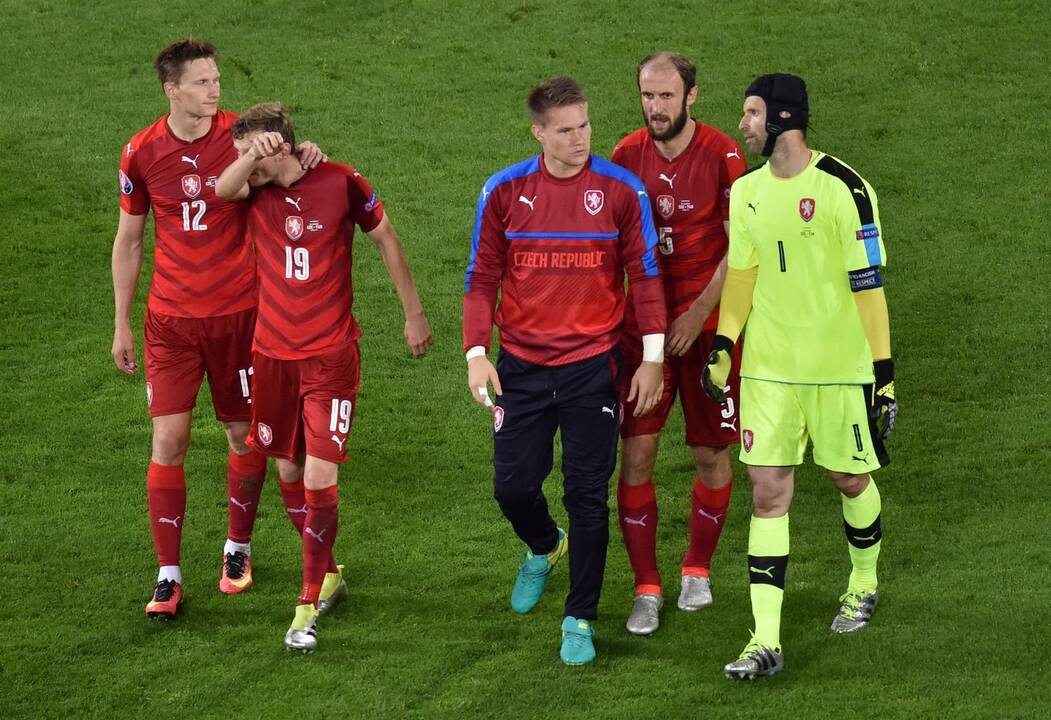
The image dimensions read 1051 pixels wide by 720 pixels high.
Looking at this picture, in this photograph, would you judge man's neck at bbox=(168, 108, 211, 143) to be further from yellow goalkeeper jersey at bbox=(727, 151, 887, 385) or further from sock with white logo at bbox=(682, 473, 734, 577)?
sock with white logo at bbox=(682, 473, 734, 577)

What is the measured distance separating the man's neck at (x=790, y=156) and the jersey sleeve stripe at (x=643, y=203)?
1.79ft

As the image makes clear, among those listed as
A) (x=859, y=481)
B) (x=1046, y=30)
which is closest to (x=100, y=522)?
(x=859, y=481)

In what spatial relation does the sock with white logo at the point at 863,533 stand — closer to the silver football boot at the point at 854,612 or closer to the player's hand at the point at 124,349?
the silver football boot at the point at 854,612

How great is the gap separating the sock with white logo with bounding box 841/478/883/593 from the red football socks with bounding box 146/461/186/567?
294 cm

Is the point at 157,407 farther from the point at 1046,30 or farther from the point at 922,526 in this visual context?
the point at 1046,30

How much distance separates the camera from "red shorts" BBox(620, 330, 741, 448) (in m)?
6.39

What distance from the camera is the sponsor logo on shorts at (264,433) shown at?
659cm

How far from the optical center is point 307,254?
20.8ft

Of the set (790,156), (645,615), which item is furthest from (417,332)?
(790,156)

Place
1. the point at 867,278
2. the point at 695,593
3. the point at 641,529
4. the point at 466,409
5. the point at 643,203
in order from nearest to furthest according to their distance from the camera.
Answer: the point at 867,278
the point at 643,203
the point at 641,529
the point at 695,593
the point at 466,409

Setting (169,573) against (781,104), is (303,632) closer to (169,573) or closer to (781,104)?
(169,573)

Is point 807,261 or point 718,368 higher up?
point 807,261

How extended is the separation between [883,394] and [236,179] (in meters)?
2.72

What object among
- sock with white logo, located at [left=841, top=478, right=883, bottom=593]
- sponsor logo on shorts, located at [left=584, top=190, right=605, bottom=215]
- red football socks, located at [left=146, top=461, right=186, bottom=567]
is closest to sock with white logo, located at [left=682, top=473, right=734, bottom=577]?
sock with white logo, located at [left=841, top=478, right=883, bottom=593]
